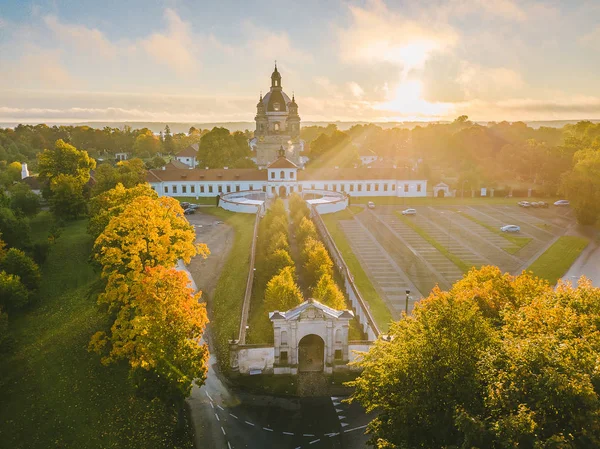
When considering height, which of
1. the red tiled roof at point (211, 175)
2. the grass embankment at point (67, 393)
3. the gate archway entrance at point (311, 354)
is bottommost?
the grass embankment at point (67, 393)

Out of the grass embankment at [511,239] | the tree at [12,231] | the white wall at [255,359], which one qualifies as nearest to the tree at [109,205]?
the tree at [12,231]

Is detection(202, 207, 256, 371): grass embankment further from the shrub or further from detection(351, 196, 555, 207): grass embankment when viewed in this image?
detection(351, 196, 555, 207): grass embankment

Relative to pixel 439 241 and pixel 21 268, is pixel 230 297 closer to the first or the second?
pixel 21 268

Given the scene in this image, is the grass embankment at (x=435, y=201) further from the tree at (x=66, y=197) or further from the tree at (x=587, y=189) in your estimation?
the tree at (x=66, y=197)

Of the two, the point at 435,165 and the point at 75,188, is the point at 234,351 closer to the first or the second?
the point at 75,188

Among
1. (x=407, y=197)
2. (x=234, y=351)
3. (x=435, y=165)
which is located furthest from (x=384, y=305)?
(x=435, y=165)

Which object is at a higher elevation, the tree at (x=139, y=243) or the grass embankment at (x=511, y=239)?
the tree at (x=139, y=243)
